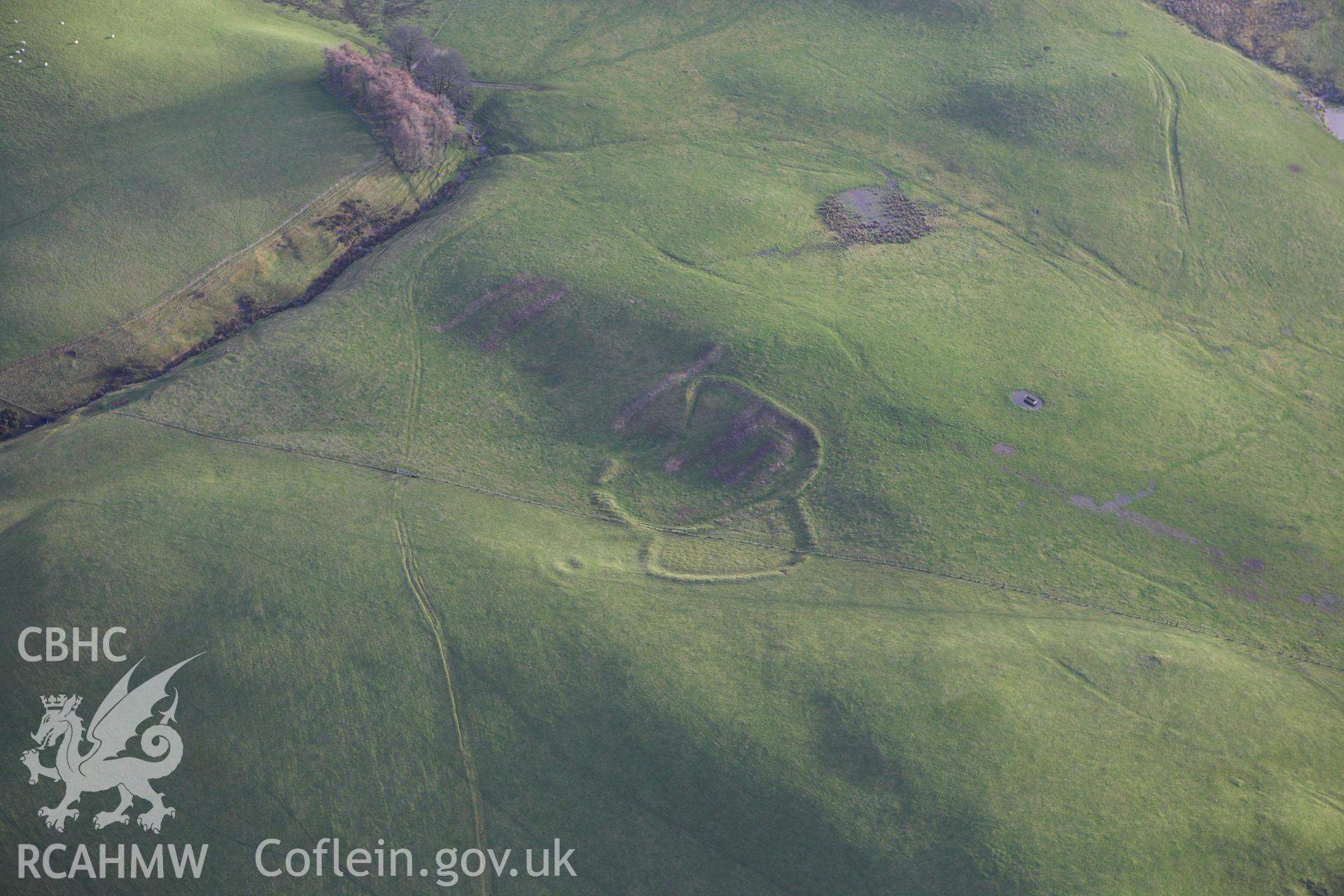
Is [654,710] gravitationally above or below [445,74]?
below

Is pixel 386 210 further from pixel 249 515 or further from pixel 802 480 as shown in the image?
pixel 802 480

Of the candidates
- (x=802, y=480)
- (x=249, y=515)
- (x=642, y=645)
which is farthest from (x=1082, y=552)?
(x=249, y=515)

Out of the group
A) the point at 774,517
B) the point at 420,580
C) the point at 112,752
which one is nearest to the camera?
the point at 112,752

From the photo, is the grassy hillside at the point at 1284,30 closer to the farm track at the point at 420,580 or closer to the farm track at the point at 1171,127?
the farm track at the point at 1171,127

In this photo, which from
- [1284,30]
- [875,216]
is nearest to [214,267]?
[875,216]

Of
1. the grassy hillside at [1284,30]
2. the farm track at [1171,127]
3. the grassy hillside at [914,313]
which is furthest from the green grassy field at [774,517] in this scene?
the grassy hillside at [1284,30]

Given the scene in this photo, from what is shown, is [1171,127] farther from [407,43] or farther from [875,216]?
[407,43]

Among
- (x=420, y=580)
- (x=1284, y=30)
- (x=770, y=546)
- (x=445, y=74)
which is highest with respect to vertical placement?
(x=1284, y=30)

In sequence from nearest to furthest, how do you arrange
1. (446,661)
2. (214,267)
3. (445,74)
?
(446,661)
(214,267)
(445,74)
